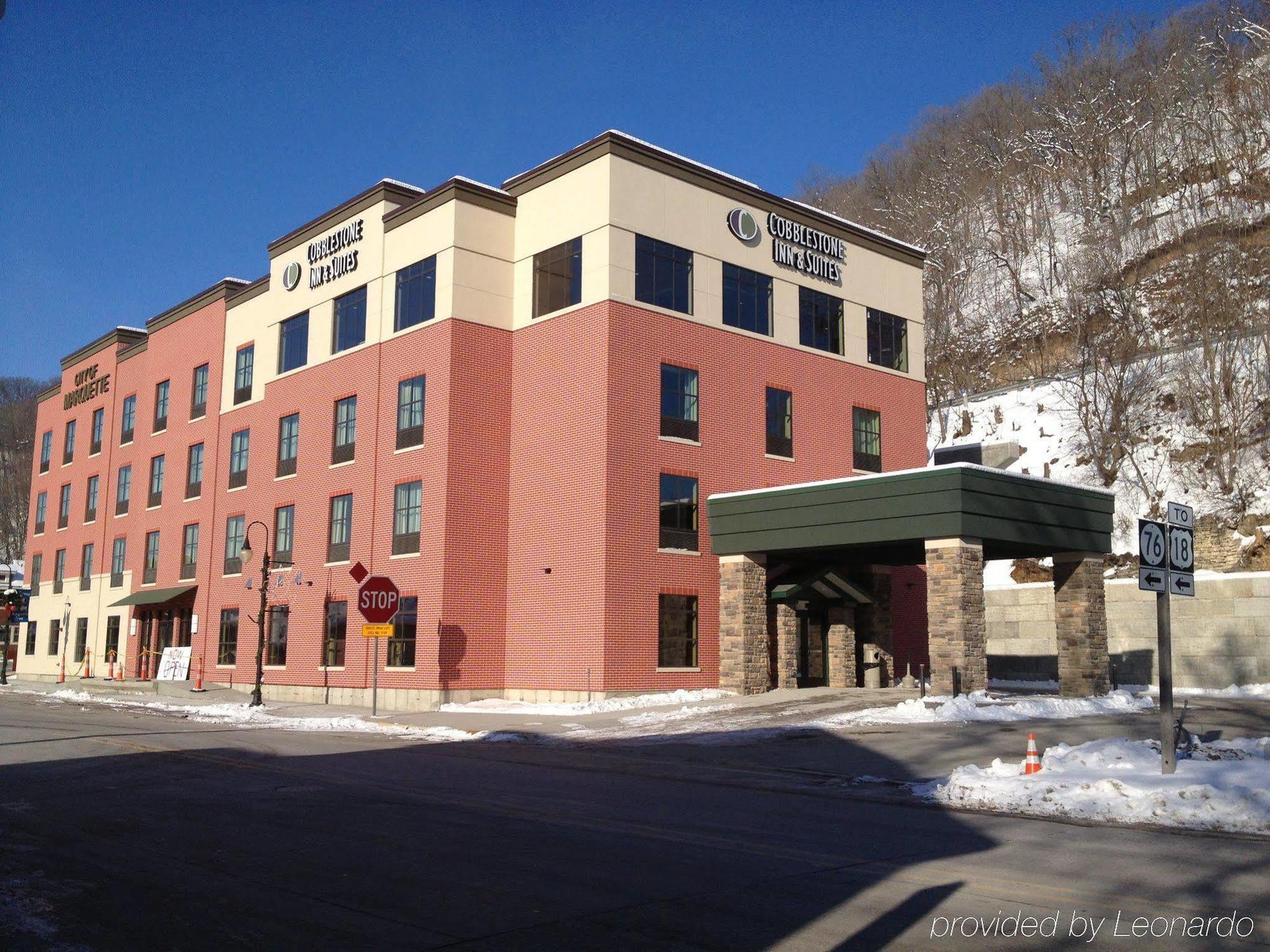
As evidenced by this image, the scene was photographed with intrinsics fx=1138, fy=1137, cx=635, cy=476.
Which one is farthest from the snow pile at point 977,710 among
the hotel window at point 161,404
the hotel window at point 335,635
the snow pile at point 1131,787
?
the hotel window at point 161,404

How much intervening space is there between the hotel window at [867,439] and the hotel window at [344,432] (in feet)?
58.2

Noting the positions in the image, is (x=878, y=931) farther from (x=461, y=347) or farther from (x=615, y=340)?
(x=461, y=347)

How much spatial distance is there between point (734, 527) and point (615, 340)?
6.51 m

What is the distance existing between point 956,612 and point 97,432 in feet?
165

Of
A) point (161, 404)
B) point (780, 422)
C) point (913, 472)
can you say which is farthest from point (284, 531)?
point (913, 472)

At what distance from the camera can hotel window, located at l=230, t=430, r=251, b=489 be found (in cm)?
4619

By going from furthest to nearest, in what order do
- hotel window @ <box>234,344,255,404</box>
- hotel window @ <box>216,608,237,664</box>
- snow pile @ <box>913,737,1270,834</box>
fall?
hotel window @ <box>234,344,255,404</box> → hotel window @ <box>216,608,237,664</box> → snow pile @ <box>913,737,1270,834</box>

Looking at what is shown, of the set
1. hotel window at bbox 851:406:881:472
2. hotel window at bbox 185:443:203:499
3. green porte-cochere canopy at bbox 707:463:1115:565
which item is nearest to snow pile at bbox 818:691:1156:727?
green porte-cochere canopy at bbox 707:463:1115:565

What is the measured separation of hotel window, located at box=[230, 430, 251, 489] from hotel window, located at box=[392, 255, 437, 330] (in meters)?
11.9

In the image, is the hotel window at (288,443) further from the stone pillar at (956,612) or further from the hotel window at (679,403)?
the stone pillar at (956,612)

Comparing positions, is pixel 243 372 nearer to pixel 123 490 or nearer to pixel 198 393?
pixel 198 393

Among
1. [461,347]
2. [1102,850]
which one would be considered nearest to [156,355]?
[461,347]

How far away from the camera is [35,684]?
54.7 m

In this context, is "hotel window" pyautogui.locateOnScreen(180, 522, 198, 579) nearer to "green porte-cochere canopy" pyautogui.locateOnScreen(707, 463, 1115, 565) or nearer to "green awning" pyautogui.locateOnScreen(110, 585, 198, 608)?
"green awning" pyautogui.locateOnScreen(110, 585, 198, 608)
